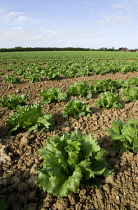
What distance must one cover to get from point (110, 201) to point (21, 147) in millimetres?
2283

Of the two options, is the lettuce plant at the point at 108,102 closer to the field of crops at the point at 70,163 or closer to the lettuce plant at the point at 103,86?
the field of crops at the point at 70,163

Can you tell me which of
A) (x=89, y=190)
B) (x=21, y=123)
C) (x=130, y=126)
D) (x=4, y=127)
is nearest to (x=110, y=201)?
(x=89, y=190)

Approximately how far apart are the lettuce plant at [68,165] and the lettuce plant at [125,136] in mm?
850

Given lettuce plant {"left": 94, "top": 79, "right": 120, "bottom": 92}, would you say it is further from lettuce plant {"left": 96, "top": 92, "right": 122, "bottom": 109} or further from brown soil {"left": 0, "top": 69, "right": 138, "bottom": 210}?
brown soil {"left": 0, "top": 69, "right": 138, "bottom": 210}

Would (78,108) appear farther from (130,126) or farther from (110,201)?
(110,201)

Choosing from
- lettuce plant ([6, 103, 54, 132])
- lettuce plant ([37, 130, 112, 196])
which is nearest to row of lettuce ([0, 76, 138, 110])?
lettuce plant ([6, 103, 54, 132])

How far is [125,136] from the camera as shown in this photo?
11.3 ft

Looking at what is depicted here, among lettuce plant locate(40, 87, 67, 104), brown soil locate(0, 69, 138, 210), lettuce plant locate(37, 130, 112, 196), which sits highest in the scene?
A: lettuce plant locate(40, 87, 67, 104)

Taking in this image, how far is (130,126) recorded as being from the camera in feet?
11.2

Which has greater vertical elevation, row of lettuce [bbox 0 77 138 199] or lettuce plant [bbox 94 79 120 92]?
lettuce plant [bbox 94 79 120 92]

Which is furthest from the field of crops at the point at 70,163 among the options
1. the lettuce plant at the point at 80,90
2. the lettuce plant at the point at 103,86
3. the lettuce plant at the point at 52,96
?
the lettuce plant at the point at 103,86

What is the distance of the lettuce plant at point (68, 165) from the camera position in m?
2.40

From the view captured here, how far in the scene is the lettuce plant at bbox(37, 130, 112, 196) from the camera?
7.88 feet

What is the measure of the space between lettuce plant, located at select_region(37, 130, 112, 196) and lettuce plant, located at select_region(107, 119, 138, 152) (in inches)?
33.4
